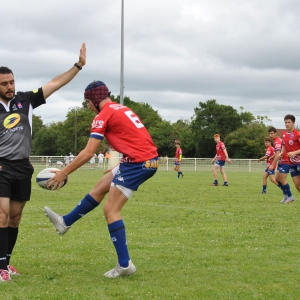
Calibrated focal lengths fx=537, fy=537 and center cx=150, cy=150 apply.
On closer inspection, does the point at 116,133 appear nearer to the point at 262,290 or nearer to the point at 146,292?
the point at 146,292

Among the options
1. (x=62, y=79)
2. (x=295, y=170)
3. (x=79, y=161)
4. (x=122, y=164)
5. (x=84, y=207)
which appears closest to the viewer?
(x=79, y=161)

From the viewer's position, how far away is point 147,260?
707 centimetres

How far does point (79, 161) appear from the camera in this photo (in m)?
5.98

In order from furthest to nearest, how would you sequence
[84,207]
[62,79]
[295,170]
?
1. [295,170]
2. [62,79]
3. [84,207]

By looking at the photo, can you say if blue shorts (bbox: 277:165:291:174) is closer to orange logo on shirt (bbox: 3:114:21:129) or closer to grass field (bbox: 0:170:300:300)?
grass field (bbox: 0:170:300:300)

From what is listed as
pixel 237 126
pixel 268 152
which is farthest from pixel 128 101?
pixel 268 152

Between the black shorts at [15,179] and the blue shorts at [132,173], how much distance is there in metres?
1.01

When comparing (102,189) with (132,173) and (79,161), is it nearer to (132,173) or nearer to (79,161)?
(132,173)

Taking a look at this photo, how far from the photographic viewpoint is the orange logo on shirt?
6.04 metres

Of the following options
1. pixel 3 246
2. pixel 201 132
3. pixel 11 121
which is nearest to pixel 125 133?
pixel 11 121

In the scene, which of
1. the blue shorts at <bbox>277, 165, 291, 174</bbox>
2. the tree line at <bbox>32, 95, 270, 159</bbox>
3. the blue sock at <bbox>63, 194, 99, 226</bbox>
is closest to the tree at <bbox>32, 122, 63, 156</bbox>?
the tree line at <bbox>32, 95, 270, 159</bbox>

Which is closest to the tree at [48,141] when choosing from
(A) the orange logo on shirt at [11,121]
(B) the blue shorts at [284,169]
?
(B) the blue shorts at [284,169]

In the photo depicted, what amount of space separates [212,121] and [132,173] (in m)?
88.8

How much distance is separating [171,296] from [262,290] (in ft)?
3.23
